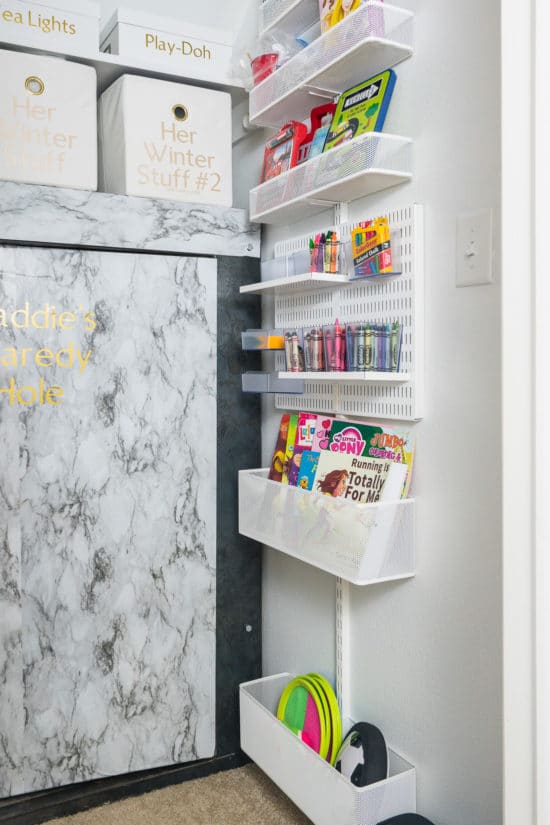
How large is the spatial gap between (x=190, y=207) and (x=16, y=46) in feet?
2.00

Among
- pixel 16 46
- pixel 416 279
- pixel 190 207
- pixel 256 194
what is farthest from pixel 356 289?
pixel 16 46

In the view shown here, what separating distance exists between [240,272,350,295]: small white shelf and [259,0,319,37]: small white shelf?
68cm

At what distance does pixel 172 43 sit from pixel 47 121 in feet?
1.46

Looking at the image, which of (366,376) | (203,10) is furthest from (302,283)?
(203,10)

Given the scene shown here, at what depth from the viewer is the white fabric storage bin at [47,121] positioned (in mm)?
1912

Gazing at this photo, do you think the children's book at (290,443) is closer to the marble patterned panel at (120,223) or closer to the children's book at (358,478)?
the children's book at (358,478)

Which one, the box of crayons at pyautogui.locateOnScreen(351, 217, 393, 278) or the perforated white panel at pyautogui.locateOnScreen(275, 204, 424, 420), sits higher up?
the box of crayons at pyautogui.locateOnScreen(351, 217, 393, 278)

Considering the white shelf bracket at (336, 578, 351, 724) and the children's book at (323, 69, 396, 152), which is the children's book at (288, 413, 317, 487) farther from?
the children's book at (323, 69, 396, 152)

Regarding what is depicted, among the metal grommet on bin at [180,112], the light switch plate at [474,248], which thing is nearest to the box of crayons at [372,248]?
the light switch plate at [474,248]

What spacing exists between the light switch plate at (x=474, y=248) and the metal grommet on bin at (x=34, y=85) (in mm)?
1166

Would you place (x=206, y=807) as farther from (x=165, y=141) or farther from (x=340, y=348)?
(x=165, y=141)

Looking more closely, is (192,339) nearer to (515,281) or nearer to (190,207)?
(190,207)

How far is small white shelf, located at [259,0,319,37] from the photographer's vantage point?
6.30 feet

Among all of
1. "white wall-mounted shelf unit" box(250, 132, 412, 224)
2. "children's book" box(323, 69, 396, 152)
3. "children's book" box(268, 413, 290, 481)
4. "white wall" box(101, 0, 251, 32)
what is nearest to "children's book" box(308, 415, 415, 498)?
"children's book" box(268, 413, 290, 481)
